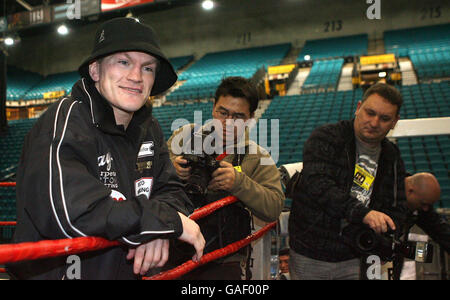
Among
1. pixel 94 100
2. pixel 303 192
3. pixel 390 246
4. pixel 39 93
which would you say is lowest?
pixel 390 246

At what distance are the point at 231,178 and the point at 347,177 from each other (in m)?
0.57

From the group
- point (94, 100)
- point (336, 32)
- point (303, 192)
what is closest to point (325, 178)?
point (303, 192)

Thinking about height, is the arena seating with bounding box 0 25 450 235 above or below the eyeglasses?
above

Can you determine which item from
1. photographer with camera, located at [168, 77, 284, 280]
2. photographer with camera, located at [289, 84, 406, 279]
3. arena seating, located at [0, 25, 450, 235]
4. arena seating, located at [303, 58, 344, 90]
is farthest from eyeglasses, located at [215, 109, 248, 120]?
arena seating, located at [303, 58, 344, 90]

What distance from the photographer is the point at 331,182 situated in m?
1.49

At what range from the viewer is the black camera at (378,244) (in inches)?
52.5

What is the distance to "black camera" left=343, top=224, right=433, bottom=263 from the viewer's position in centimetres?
133

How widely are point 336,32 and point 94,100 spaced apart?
1511 centimetres

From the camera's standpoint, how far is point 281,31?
1483 centimetres

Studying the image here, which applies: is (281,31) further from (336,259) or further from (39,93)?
(336,259)

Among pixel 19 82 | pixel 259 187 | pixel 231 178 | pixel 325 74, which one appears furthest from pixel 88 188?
pixel 19 82

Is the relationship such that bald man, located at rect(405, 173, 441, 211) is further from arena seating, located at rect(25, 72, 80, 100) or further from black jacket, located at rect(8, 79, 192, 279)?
arena seating, located at rect(25, 72, 80, 100)

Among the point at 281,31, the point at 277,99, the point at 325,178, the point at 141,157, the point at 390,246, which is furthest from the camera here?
the point at 281,31

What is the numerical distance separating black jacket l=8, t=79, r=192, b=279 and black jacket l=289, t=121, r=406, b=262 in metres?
0.81
